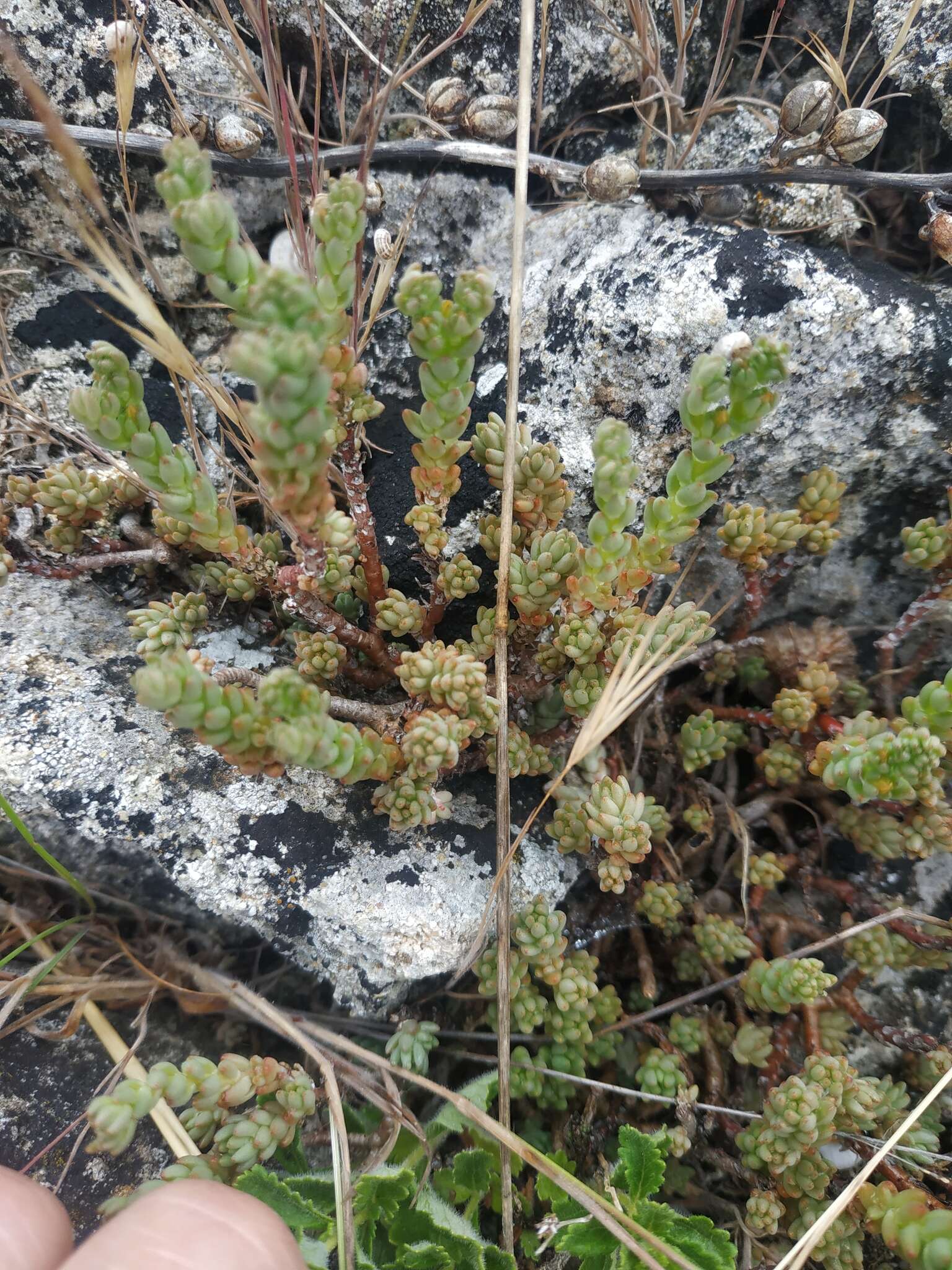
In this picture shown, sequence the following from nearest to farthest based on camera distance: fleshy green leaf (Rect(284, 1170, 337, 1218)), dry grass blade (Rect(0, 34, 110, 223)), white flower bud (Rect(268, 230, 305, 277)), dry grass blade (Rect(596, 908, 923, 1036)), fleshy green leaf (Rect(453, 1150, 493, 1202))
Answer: dry grass blade (Rect(0, 34, 110, 223)) < fleshy green leaf (Rect(284, 1170, 337, 1218)) < fleshy green leaf (Rect(453, 1150, 493, 1202)) < dry grass blade (Rect(596, 908, 923, 1036)) < white flower bud (Rect(268, 230, 305, 277))

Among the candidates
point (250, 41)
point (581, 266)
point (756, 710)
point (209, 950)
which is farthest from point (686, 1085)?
point (250, 41)

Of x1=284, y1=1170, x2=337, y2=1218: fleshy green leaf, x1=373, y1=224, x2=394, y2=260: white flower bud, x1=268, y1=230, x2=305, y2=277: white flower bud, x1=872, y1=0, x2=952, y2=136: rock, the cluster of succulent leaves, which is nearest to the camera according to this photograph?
the cluster of succulent leaves

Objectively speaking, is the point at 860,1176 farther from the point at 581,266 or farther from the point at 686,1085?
the point at 581,266

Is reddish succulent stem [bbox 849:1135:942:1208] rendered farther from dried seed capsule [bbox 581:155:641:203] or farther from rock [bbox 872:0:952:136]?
rock [bbox 872:0:952:136]

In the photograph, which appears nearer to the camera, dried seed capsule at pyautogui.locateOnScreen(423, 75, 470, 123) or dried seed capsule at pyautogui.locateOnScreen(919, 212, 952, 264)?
dried seed capsule at pyautogui.locateOnScreen(919, 212, 952, 264)

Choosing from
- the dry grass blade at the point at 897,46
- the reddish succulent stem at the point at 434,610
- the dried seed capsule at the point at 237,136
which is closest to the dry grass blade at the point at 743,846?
the reddish succulent stem at the point at 434,610

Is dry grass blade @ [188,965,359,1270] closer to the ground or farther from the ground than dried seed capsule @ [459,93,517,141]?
closer to the ground

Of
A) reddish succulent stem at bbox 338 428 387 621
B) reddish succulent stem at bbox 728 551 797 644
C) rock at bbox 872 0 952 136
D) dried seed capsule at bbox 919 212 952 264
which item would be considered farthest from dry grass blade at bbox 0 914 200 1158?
rock at bbox 872 0 952 136

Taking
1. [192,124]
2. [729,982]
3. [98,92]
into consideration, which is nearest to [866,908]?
[729,982]

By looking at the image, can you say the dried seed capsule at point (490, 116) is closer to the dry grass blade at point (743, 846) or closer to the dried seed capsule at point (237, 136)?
the dried seed capsule at point (237, 136)
